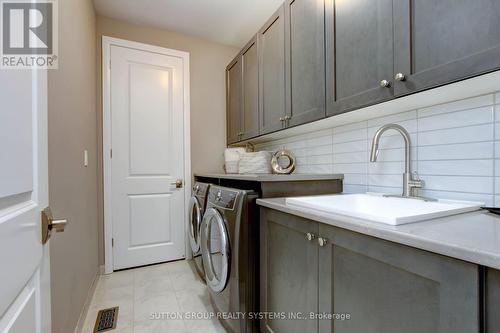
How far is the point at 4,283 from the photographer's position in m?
0.41

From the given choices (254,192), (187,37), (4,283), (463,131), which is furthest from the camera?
(187,37)

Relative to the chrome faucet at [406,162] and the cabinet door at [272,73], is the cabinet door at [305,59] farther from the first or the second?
the chrome faucet at [406,162]

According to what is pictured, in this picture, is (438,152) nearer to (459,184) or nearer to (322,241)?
(459,184)

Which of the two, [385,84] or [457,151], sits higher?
[385,84]

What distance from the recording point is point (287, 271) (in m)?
1.12

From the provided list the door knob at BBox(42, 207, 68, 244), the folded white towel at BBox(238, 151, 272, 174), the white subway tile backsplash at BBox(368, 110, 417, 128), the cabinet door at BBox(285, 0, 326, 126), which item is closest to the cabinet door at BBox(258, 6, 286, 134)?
the cabinet door at BBox(285, 0, 326, 126)

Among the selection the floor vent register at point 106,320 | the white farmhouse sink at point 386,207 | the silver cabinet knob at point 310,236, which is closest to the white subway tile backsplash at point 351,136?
the white farmhouse sink at point 386,207

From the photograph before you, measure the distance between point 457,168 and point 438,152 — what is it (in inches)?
4.2

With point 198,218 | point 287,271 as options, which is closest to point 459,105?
point 287,271

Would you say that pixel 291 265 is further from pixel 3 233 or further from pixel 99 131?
pixel 99 131

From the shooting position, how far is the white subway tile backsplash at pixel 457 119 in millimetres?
991

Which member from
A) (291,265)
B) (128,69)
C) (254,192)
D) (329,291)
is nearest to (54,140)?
(254,192)

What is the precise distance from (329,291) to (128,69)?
2679mm

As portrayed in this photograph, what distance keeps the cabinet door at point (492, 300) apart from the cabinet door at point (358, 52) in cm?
77
